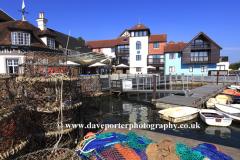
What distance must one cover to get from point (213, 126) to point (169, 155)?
773 cm

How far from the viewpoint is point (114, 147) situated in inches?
173

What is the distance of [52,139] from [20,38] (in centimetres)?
1886

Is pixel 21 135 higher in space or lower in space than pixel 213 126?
higher

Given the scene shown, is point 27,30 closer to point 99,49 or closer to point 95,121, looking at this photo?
point 95,121

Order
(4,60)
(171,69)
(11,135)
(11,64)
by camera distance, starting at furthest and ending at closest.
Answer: (171,69) < (11,64) < (4,60) < (11,135)

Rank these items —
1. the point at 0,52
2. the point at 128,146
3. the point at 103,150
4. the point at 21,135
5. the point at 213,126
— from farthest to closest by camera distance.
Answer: the point at 0,52
the point at 213,126
the point at 128,146
the point at 103,150
the point at 21,135

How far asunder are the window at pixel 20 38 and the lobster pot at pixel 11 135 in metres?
18.9

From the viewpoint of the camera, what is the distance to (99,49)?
159 ft

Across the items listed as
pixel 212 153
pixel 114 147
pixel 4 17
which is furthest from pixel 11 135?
pixel 4 17

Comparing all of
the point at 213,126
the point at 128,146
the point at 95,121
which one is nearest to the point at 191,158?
the point at 128,146

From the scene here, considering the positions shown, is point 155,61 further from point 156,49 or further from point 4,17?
point 4,17

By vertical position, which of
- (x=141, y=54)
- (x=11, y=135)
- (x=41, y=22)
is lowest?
(x=11, y=135)

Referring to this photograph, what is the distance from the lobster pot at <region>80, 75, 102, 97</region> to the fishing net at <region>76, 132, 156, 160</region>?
2.29 metres

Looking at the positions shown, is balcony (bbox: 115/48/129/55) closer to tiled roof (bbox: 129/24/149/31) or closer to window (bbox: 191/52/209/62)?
tiled roof (bbox: 129/24/149/31)
